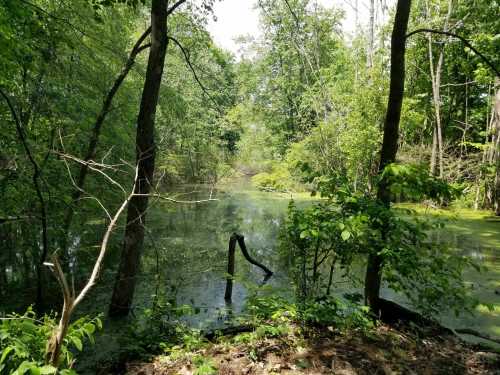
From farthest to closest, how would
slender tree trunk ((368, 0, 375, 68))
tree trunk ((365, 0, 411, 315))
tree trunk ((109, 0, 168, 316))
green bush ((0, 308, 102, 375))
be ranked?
slender tree trunk ((368, 0, 375, 68)) → tree trunk ((109, 0, 168, 316)) → tree trunk ((365, 0, 411, 315)) → green bush ((0, 308, 102, 375))

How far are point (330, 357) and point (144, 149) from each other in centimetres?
307

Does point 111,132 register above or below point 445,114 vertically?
below

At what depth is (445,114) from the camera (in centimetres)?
1848

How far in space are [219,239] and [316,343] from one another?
21.1 ft

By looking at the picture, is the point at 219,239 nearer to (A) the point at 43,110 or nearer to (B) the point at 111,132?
(B) the point at 111,132

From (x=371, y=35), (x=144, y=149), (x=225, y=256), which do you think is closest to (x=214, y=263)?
(x=225, y=256)

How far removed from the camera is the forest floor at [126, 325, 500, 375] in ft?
8.20

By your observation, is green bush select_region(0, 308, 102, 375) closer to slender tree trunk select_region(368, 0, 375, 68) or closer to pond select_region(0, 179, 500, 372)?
pond select_region(0, 179, 500, 372)

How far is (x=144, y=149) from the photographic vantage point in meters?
4.19

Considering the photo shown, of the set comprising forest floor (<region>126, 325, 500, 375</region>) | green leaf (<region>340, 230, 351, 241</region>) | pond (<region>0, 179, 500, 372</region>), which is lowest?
pond (<region>0, 179, 500, 372</region>)

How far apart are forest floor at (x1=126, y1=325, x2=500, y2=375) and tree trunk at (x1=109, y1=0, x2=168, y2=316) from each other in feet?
5.60

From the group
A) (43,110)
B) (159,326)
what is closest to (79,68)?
(43,110)

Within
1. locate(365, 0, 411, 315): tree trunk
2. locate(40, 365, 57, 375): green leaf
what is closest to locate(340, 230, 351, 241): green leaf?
locate(365, 0, 411, 315): tree trunk

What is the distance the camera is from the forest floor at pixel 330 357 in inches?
98.4
